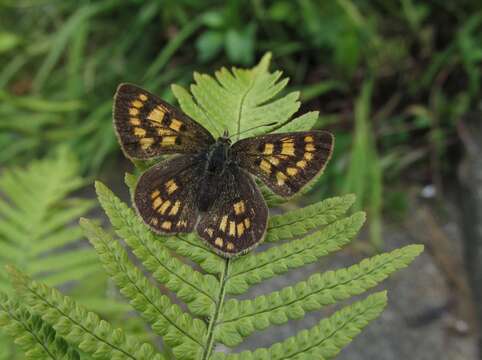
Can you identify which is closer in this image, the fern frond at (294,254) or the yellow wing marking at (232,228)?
the fern frond at (294,254)

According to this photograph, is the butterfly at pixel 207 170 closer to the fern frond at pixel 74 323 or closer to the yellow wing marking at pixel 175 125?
the yellow wing marking at pixel 175 125

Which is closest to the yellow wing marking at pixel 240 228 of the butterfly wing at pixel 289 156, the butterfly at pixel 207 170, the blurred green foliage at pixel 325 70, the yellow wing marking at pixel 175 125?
the butterfly at pixel 207 170

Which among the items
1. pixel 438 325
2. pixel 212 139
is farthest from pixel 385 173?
pixel 212 139

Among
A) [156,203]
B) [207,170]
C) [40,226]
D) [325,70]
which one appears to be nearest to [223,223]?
[156,203]

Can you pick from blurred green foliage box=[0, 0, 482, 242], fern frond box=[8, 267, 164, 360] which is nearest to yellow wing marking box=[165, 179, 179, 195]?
fern frond box=[8, 267, 164, 360]

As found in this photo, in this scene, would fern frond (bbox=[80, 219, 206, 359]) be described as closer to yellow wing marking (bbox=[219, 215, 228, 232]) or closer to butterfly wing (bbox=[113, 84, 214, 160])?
yellow wing marking (bbox=[219, 215, 228, 232])

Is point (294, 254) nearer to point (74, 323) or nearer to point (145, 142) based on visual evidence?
point (74, 323)
